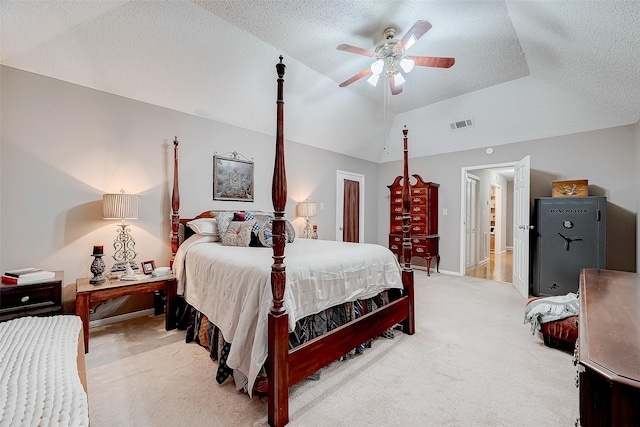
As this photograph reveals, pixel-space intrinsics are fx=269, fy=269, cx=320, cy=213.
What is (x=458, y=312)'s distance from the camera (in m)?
3.17

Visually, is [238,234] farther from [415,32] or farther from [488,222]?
[488,222]

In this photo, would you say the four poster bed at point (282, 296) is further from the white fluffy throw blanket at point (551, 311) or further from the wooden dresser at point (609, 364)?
the wooden dresser at point (609, 364)

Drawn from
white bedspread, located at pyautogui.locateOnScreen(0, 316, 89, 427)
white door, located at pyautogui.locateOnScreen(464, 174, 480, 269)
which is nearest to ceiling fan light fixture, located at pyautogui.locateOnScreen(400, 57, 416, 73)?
white bedspread, located at pyautogui.locateOnScreen(0, 316, 89, 427)

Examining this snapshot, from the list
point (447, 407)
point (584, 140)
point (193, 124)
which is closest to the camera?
point (447, 407)

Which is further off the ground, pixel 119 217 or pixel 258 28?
pixel 258 28

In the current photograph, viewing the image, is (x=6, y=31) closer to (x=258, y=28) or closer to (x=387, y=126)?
(x=258, y=28)

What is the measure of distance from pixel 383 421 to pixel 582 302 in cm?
117

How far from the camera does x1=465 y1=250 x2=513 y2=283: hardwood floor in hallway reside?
4938mm

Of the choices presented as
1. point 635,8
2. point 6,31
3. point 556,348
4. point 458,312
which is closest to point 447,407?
point 556,348

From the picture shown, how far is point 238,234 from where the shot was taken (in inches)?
111

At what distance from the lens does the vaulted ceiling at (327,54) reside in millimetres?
2143

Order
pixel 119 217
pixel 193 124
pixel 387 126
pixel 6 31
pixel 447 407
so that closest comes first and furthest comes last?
pixel 447 407, pixel 6 31, pixel 119 217, pixel 193 124, pixel 387 126

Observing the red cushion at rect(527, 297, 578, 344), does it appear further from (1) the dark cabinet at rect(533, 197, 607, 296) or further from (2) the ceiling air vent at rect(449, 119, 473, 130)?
(2) the ceiling air vent at rect(449, 119, 473, 130)

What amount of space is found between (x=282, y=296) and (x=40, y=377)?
985mm
